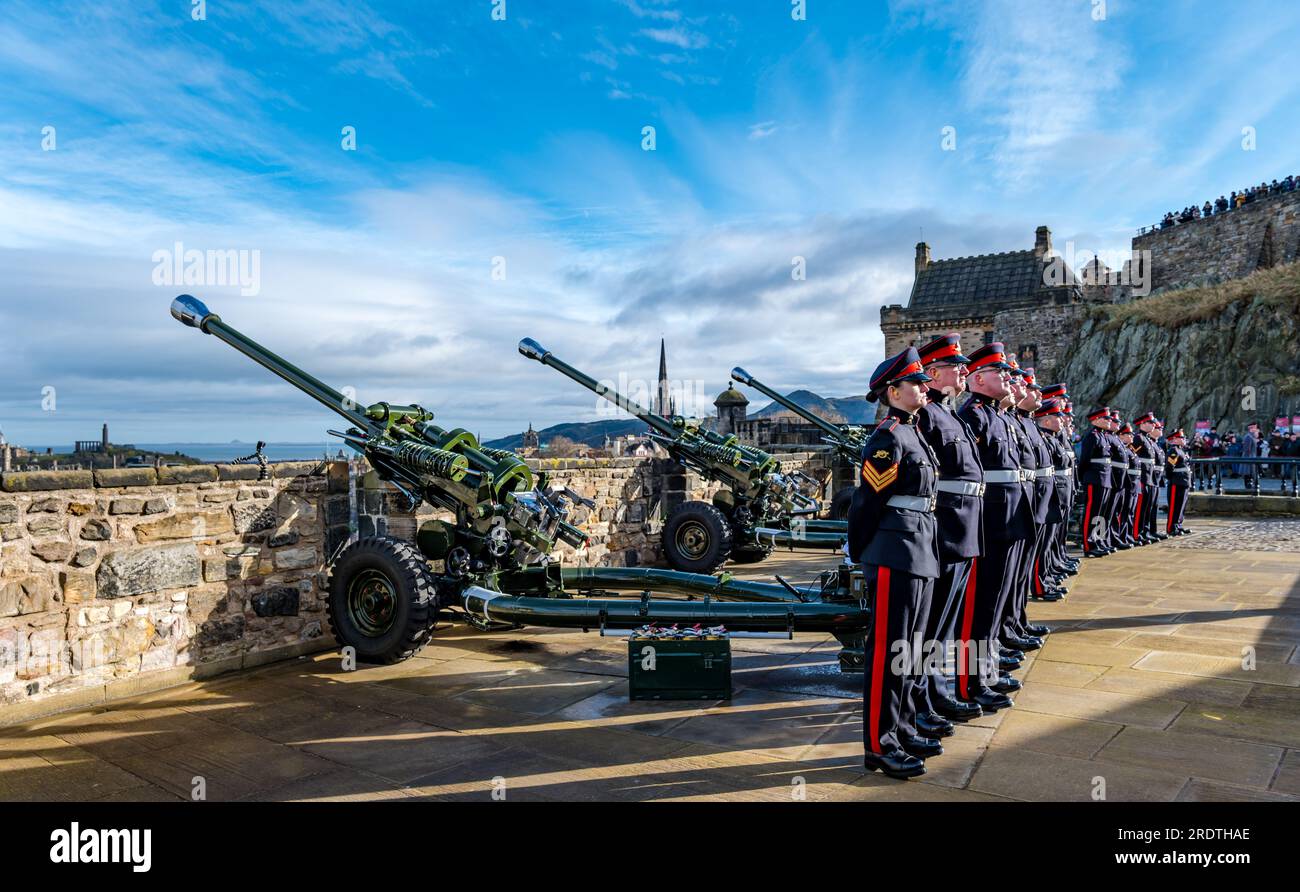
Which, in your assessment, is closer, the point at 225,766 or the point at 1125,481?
the point at 225,766

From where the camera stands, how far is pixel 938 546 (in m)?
3.86

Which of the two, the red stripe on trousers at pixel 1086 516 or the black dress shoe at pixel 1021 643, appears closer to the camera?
the black dress shoe at pixel 1021 643

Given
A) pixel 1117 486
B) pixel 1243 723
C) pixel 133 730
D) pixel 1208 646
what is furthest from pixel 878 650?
pixel 1117 486

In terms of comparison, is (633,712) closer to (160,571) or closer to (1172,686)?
(160,571)

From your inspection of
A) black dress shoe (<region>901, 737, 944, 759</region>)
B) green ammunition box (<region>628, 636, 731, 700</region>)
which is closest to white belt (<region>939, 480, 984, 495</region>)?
black dress shoe (<region>901, 737, 944, 759</region>)

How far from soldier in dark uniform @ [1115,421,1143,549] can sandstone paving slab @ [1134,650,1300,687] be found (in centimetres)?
620

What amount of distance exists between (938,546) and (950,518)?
15 centimetres

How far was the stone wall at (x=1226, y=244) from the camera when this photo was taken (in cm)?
3500

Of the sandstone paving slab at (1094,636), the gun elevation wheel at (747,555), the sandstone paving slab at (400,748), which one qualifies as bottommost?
the sandstone paving slab at (400,748)

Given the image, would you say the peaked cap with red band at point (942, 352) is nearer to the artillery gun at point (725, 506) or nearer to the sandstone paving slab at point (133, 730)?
the sandstone paving slab at point (133, 730)

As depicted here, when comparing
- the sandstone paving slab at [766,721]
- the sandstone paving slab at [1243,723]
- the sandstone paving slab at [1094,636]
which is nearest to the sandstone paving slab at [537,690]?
the sandstone paving slab at [766,721]

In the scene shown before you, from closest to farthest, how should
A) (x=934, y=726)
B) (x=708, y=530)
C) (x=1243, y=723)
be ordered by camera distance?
(x=934, y=726)
(x=1243, y=723)
(x=708, y=530)

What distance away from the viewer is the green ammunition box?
4383 mm
